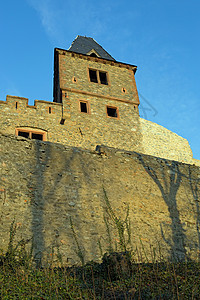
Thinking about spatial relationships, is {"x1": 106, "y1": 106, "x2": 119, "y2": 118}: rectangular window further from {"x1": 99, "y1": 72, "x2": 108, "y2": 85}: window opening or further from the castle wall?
{"x1": 99, "y1": 72, "x2": 108, "y2": 85}: window opening

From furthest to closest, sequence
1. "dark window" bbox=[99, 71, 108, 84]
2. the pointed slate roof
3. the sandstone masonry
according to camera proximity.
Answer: the pointed slate roof
"dark window" bbox=[99, 71, 108, 84]
the sandstone masonry

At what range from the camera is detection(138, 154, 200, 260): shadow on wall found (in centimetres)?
930

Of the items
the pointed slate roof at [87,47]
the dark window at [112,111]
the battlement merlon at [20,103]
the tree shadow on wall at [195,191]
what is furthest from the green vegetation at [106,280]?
the pointed slate roof at [87,47]

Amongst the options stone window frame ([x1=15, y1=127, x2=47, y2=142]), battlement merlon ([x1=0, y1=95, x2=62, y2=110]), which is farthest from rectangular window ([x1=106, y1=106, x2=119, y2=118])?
stone window frame ([x1=15, y1=127, x2=47, y2=142])

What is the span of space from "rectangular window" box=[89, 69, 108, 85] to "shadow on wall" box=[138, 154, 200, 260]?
398 inches

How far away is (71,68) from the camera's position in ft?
65.1

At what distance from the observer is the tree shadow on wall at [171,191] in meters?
9.29

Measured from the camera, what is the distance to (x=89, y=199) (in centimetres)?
920

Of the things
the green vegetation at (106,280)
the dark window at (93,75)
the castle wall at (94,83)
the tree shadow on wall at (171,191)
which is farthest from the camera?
the dark window at (93,75)

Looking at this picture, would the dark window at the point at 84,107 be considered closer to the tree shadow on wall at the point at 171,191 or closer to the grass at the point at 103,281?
the tree shadow on wall at the point at 171,191

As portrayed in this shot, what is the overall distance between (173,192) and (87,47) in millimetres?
14617

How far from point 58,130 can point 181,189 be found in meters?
7.76

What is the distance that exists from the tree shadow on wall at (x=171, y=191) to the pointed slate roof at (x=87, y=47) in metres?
12.4

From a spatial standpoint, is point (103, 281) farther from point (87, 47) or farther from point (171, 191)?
point (87, 47)
